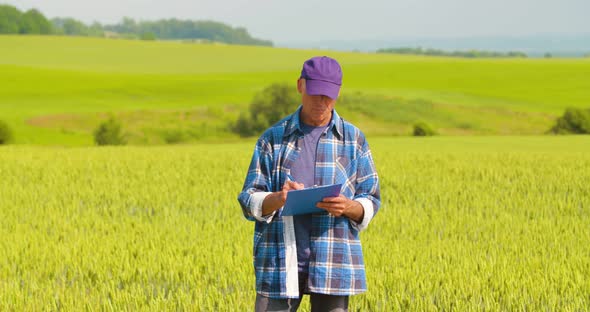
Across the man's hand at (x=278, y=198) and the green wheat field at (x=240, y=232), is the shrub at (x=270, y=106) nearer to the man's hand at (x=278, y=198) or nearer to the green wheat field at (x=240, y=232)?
the green wheat field at (x=240, y=232)

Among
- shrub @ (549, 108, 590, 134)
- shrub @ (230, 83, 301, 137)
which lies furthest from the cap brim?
shrub @ (230, 83, 301, 137)

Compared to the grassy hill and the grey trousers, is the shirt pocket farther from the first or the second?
the grassy hill

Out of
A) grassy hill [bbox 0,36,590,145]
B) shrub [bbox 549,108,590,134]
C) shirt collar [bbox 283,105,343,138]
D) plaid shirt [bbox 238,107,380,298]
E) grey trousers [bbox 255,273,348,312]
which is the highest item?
shirt collar [bbox 283,105,343,138]

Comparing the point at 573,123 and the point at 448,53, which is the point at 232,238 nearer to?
the point at 573,123

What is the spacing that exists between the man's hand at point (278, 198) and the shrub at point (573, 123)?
4244 centimetres

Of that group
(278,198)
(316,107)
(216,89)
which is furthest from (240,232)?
(216,89)

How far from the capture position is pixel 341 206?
3607 millimetres

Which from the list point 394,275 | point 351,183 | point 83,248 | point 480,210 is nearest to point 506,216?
point 480,210

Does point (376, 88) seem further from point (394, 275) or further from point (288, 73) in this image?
point (394, 275)

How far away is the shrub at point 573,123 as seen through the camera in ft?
144

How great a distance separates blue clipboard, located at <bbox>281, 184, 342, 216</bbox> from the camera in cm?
352

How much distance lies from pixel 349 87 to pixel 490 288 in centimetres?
7445

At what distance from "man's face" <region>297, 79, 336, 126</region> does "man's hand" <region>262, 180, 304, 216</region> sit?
340mm

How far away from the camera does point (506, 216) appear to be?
10.9m
